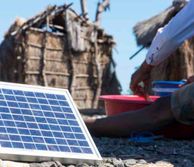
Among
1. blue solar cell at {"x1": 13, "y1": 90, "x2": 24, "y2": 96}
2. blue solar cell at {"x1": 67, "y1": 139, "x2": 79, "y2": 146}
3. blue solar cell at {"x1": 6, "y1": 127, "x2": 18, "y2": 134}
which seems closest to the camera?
blue solar cell at {"x1": 6, "y1": 127, "x2": 18, "y2": 134}

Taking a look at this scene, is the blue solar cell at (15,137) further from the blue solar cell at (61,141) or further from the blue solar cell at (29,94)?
the blue solar cell at (29,94)

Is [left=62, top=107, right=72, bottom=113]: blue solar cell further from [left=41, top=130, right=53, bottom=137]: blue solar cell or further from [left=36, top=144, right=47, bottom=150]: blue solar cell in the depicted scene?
[left=36, top=144, right=47, bottom=150]: blue solar cell

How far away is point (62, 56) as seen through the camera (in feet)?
48.1

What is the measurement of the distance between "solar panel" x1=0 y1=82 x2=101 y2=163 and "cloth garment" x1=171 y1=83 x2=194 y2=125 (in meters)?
0.80

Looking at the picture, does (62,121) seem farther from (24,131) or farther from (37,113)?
(24,131)

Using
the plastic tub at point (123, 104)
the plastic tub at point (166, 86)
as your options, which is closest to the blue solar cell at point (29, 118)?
the plastic tub at point (123, 104)

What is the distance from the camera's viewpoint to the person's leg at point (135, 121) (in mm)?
4062

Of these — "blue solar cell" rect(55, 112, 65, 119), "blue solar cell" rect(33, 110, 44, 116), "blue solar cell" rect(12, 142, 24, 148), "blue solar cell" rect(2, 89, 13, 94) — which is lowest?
"blue solar cell" rect(12, 142, 24, 148)

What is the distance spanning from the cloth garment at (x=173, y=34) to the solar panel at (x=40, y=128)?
2.83 ft

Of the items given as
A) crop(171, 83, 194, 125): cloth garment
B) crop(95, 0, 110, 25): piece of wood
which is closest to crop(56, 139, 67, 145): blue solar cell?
crop(171, 83, 194, 125): cloth garment

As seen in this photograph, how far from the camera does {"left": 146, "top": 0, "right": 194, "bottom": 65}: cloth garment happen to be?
373 cm

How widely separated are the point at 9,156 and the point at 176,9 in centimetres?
951

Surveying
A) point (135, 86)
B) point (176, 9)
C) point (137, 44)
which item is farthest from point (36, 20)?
point (135, 86)

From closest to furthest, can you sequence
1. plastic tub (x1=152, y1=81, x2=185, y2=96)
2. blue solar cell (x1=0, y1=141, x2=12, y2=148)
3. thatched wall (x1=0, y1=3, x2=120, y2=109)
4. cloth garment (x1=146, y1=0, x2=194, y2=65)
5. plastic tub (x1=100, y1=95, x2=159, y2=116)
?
blue solar cell (x1=0, y1=141, x2=12, y2=148) → cloth garment (x1=146, y1=0, x2=194, y2=65) → plastic tub (x1=100, y1=95, x2=159, y2=116) → plastic tub (x1=152, y1=81, x2=185, y2=96) → thatched wall (x1=0, y1=3, x2=120, y2=109)
